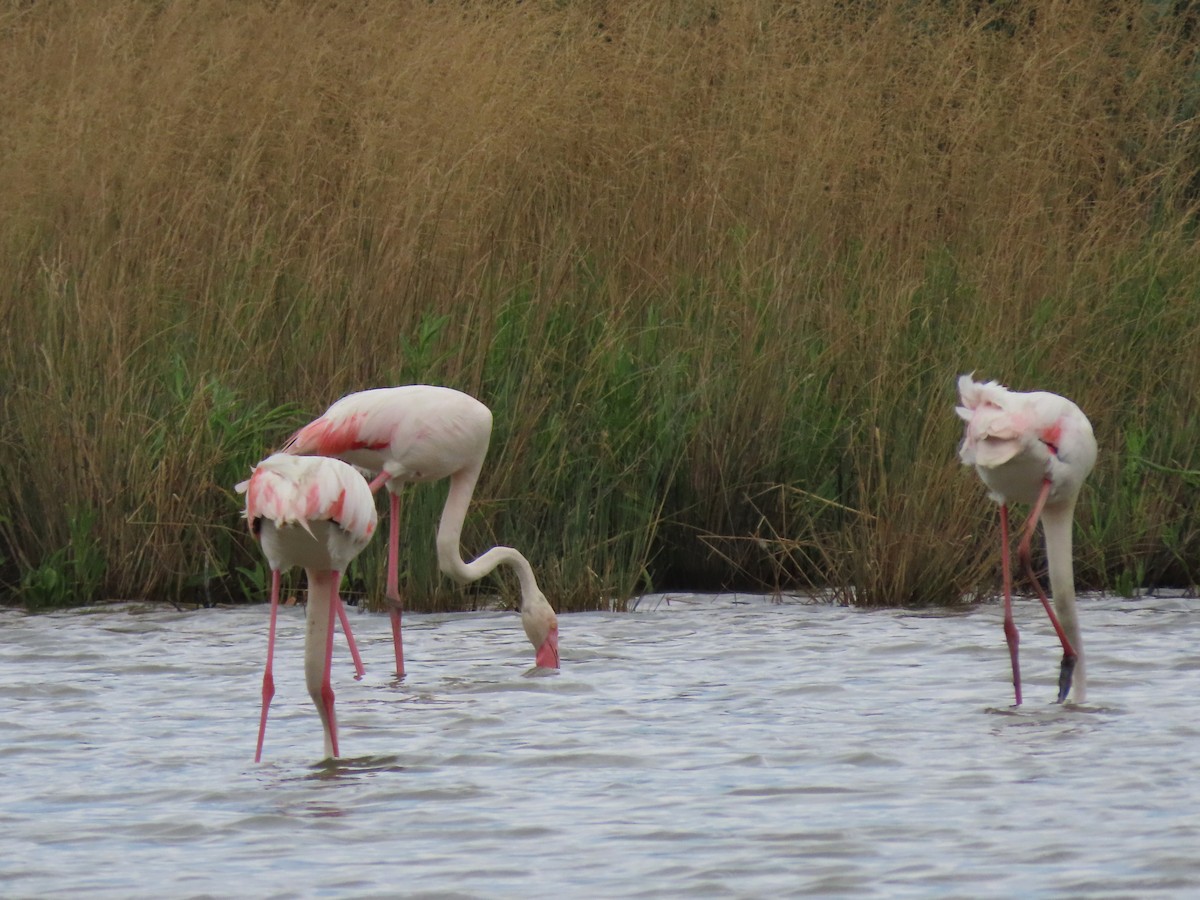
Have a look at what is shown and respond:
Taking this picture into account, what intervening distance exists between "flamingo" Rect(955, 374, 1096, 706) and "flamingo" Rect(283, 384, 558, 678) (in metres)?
1.69

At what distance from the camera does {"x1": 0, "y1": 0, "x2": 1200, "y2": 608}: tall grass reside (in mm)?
7703

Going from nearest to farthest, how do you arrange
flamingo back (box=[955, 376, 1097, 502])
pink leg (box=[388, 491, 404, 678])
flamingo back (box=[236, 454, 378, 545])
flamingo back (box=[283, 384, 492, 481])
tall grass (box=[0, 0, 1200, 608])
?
flamingo back (box=[236, 454, 378, 545]) < flamingo back (box=[955, 376, 1097, 502]) < pink leg (box=[388, 491, 404, 678]) < flamingo back (box=[283, 384, 492, 481]) < tall grass (box=[0, 0, 1200, 608])

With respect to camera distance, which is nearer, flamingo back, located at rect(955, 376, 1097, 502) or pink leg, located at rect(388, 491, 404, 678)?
flamingo back, located at rect(955, 376, 1097, 502)

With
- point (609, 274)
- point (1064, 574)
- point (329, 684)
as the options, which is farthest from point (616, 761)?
point (609, 274)

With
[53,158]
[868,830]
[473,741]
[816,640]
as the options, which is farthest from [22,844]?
[53,158]

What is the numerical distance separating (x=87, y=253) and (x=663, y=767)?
404cm

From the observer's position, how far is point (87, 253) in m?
8.30

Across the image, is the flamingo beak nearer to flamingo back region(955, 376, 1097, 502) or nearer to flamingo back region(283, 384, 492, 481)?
flamingo back region(283, 384, 492, 481)

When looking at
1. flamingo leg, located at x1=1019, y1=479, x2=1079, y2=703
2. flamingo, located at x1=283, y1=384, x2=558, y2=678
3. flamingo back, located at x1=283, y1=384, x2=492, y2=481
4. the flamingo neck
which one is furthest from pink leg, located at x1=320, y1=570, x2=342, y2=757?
the flamingo neck

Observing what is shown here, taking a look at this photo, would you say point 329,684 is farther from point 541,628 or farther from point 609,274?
point 609,274

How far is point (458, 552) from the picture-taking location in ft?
23.2

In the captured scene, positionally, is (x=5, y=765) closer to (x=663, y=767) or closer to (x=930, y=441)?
(x=663, y=767)

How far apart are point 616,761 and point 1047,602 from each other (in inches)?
49.7

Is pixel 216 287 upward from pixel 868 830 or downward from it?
upward
